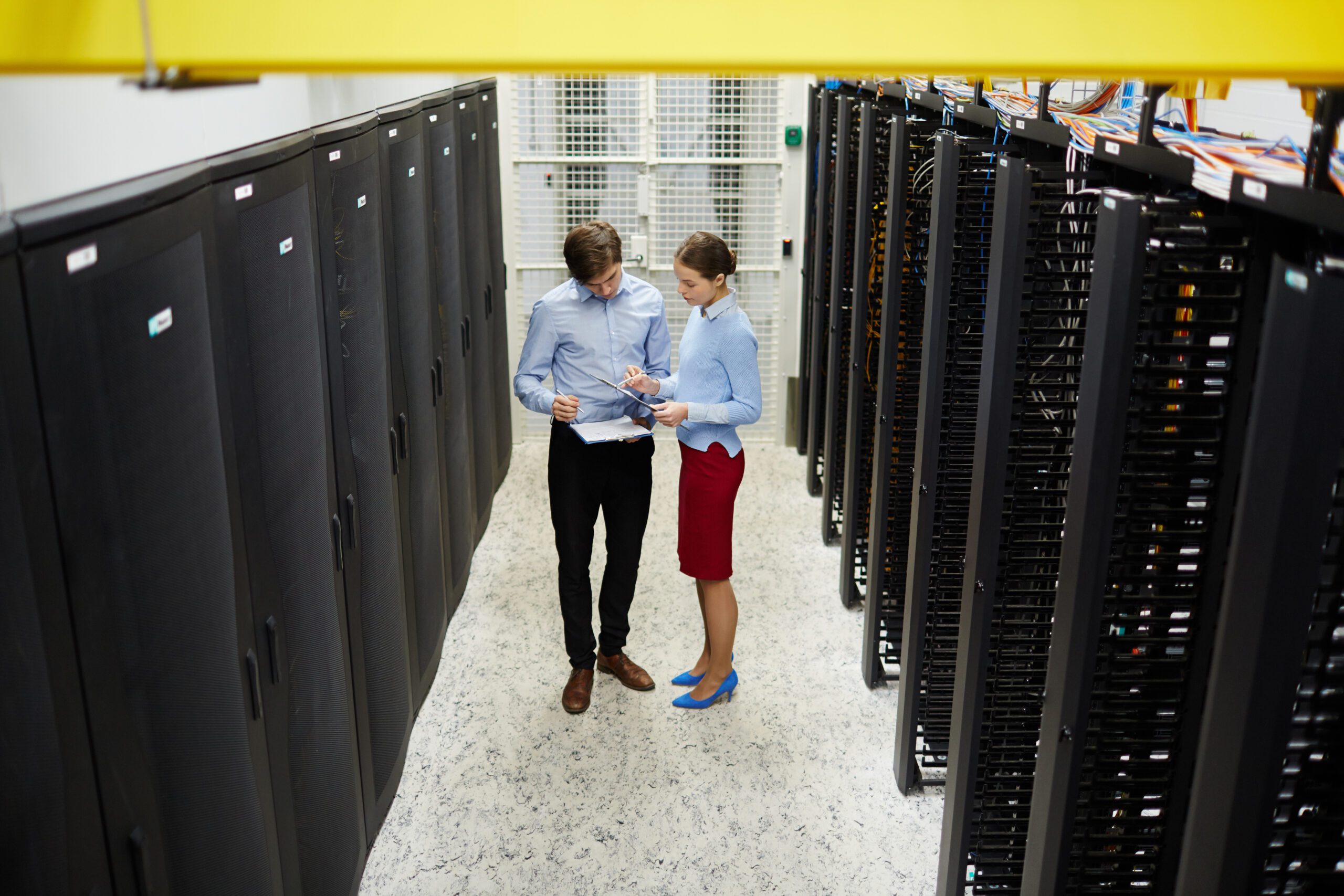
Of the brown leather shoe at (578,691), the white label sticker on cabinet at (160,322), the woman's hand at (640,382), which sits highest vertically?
the white label sticker on cabinet at (160,322)

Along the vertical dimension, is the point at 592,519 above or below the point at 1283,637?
below

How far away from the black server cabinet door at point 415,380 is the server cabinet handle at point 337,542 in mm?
725

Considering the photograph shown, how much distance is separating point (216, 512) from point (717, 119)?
4.96 m

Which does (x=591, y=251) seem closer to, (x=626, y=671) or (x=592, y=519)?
(x=592, y=519)

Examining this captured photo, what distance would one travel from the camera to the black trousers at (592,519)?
3.60 metres

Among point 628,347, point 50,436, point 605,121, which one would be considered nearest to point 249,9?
point 50,436

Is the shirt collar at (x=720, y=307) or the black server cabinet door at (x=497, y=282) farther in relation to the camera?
the black server cabinet door at (x=497, y=282)

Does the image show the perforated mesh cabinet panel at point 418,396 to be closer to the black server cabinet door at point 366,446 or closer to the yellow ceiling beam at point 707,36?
the black server cabinet door at point 366,446

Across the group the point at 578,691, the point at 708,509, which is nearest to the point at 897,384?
the point at 708,509

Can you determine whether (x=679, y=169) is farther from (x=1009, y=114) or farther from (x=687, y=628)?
(x=1009, y=114)

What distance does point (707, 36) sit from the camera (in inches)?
28.8

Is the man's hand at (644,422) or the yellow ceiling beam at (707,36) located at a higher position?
the yellow ceiling beam at (707,36)

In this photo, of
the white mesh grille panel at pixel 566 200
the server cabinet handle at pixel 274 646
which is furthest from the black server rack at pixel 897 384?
the white mesh grille panel at pixel 566 200

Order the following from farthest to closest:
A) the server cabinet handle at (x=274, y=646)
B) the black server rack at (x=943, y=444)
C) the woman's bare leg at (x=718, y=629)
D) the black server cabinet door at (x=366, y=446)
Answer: the woman's bare leg at (x=718, y=629)
the black server rack at (x=943, y=444)
the black server cabinet door at (x=366, y=446)
the server cabinet handle at (x=274, y=646)
